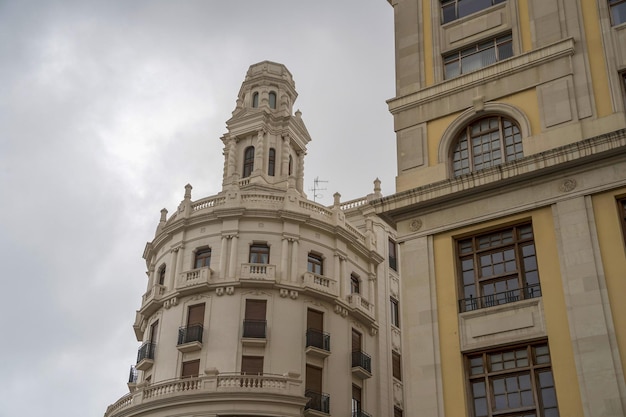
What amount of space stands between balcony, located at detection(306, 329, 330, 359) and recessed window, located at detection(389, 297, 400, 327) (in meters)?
8.19

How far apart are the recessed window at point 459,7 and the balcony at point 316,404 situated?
20968mm

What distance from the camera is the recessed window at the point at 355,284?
47591mm

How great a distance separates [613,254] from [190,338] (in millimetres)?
26022

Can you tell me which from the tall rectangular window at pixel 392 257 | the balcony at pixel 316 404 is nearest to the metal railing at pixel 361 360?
the balcony at pixel 316 404

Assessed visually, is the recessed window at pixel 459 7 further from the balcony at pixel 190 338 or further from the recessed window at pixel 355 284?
the recessed window at pixel 355 284

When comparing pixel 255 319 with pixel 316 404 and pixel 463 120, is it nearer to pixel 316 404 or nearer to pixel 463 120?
pixel 316 404

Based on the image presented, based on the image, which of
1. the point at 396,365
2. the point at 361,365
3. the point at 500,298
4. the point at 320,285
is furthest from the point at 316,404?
the point at 500,298

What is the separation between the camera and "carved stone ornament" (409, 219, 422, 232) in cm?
2519

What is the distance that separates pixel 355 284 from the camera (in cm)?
4803

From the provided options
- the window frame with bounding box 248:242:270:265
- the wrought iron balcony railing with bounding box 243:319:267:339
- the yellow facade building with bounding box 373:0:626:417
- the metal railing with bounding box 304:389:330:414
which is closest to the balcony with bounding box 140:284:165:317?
the window frame with bounding box 248:242:270:265

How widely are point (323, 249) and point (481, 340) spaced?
2421 cm

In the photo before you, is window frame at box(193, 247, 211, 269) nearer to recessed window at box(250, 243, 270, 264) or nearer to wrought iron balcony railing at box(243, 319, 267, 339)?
recessed window at box(250, 243, 270, 264)

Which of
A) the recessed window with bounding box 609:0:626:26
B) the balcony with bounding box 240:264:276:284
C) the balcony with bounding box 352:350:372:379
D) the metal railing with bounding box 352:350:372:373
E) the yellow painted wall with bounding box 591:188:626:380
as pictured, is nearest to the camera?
the yellow painted wall with bounding box 591:188:626:380

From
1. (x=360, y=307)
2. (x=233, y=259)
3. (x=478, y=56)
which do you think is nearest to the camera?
(x=478, y=56)
